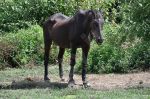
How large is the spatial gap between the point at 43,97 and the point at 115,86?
8.61 feet

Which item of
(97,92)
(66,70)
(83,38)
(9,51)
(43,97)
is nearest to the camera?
(43,97)

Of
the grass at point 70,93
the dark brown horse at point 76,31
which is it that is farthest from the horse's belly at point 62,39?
the grass at point 70,93

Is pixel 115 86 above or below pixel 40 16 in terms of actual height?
below

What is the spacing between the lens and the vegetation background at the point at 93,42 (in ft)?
40.8

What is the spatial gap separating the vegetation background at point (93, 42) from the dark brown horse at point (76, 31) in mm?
1339

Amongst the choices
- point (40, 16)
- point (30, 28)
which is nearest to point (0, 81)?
point (30, 28)

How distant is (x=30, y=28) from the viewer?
18.8m

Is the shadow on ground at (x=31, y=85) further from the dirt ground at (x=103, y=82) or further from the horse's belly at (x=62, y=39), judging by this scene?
the horse's belly at (x=62, y=39)

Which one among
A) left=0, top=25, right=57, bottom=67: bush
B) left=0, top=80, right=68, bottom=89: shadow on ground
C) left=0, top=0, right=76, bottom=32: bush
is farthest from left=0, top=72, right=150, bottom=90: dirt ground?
left=0, top=0, right=76, bottom=32: bush

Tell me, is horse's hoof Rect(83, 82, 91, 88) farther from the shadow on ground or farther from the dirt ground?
the shadow on ground

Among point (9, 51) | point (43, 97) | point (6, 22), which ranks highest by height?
point (6, 22)

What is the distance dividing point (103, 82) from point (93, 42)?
418cm

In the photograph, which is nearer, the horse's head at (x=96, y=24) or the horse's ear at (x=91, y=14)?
the horse's head at (x=96, y=24)

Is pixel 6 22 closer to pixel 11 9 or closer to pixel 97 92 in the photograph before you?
pixel 11 9
